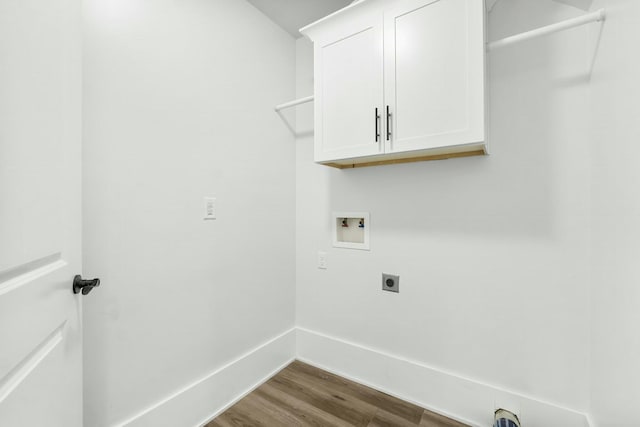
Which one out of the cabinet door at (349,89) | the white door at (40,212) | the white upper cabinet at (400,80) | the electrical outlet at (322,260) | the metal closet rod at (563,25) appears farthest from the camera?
the electrical outlet at (322,260)

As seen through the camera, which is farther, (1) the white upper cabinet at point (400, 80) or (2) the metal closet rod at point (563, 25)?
(1) the white upper cabinet at point (400, 80)

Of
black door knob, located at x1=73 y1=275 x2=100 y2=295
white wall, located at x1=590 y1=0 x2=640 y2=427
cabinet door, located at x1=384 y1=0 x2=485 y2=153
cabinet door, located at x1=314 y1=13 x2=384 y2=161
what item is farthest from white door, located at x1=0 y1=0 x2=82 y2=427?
white wall, located at x1=590 y1=0 x2=640 y2=427

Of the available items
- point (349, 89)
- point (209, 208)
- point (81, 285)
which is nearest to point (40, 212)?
point (81, 285)

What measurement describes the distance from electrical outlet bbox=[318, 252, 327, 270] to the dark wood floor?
0.79 meters

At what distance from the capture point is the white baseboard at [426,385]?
1.45 meters

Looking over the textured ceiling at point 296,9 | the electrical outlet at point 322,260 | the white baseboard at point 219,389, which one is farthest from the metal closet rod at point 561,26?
the white baseboard at point 219,389

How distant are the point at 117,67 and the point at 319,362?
2.21m

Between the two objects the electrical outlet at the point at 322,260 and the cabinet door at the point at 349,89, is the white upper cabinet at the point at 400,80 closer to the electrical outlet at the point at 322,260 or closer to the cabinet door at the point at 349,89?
the cabinet door at the point at 349,89

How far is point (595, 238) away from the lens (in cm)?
128

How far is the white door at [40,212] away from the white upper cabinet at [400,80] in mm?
1158

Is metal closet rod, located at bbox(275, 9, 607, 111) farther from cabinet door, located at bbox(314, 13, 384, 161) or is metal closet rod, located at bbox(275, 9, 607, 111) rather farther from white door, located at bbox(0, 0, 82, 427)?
white door, located at bbox(0, 0, 82, 427)

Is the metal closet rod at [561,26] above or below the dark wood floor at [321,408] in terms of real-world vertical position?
above

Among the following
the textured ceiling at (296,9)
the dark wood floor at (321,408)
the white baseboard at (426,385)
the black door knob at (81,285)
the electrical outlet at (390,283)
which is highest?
the textured ceiling at (296,9)

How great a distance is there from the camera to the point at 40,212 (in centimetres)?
69
